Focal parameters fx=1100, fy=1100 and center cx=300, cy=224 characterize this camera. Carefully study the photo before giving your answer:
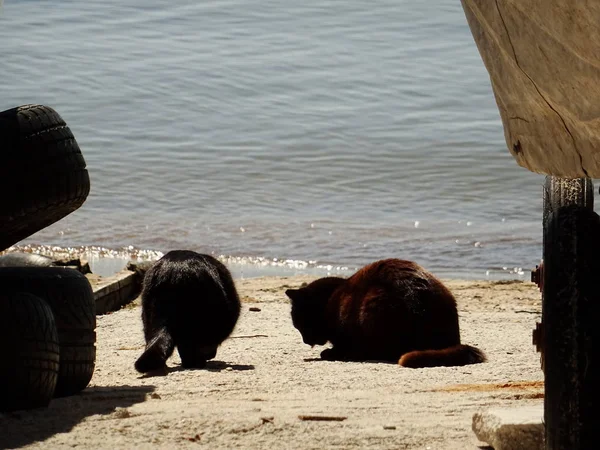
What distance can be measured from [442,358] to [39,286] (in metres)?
2.49

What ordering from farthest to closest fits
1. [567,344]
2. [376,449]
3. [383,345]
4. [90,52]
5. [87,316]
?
[90,52] < [383,345] < [87,316] < [376,449] < [567,344]

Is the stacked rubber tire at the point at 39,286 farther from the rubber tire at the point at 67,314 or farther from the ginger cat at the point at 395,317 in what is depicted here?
the ginger cat at the point at 395,317

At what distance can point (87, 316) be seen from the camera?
5.70m

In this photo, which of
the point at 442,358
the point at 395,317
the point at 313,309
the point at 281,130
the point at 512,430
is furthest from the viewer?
the point at 281,130

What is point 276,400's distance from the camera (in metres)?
5.27

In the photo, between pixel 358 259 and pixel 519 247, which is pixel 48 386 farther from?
pixel 519 247

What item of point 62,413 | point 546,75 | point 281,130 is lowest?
point 62,413

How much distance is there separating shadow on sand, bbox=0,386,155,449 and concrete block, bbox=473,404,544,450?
1.74m

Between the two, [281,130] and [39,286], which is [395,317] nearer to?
[39,286]

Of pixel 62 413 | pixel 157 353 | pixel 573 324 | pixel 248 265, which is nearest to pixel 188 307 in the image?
pixel 157 353

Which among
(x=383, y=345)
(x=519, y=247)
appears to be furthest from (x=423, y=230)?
(x=383, y=345)

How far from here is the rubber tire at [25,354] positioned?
16.0 ft

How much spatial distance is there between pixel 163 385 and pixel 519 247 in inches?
312

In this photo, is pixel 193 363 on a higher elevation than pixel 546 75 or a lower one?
lower
